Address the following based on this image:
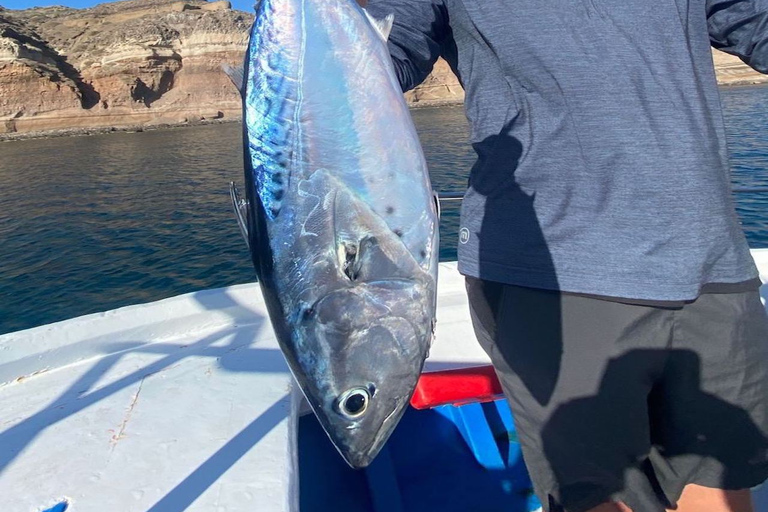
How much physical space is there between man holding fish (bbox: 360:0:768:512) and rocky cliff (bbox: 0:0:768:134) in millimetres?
46544

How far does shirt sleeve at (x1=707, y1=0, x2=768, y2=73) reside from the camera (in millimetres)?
1519

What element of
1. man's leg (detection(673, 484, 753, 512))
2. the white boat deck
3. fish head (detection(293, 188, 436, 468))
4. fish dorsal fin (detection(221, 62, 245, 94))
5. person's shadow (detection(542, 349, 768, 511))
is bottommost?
the white boat deck

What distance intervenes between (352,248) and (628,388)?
0.85 m

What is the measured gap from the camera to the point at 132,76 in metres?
46.6

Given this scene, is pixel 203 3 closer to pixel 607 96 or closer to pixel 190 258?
pixel 190 258

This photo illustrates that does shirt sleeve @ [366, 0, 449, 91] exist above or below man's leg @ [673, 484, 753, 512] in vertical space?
A: above

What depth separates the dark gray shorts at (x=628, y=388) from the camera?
1.39 metres

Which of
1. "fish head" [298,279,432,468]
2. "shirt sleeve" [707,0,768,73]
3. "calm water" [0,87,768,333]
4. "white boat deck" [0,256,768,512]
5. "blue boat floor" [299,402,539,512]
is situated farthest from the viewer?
"calm water" [0,87,768,333]

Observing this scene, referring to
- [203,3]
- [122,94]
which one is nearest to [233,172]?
[122,94]

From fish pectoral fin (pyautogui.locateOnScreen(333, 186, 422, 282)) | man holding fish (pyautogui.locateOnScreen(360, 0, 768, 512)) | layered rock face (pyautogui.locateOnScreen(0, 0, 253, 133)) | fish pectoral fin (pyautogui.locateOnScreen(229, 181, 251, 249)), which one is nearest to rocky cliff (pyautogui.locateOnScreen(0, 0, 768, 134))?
layered rock face (pyautogui.locateOnScreen(0, 0, 253, 133))

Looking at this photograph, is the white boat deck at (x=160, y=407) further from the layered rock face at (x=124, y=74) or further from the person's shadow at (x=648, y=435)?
the layered rock face at (x=124, y=74)

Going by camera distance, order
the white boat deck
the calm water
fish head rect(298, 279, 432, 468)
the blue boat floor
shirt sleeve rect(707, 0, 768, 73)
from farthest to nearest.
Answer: the calm water, the blue boat floor, the white boat deck, shirt sleeve rect(707, 0, 768, 73), fish head rect(298, 279, 432, 468)

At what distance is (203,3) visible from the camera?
70750 millimetres

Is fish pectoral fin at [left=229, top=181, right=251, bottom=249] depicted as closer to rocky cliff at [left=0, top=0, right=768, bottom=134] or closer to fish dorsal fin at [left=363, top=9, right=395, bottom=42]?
fish dorsal fin at [left=363, top=9, right=395, bottom=42]
